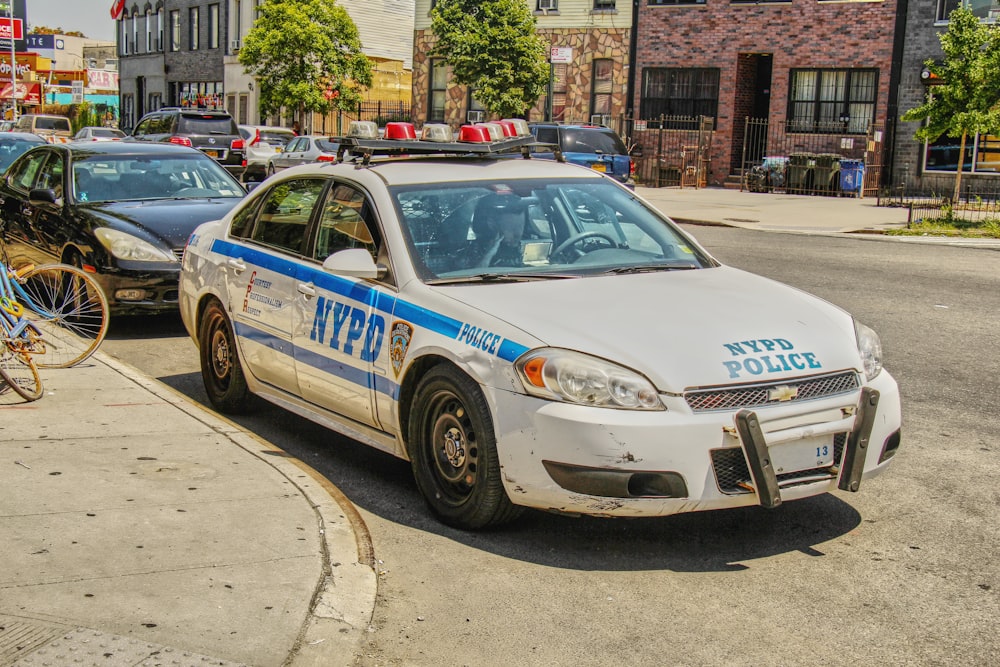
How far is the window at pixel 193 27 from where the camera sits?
59.2m

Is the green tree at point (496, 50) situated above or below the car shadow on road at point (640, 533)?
above

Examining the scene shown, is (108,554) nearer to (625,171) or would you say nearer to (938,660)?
(938,660)

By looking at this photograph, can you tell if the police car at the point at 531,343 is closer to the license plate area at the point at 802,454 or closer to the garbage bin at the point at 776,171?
the license plate area at the point at 802,454

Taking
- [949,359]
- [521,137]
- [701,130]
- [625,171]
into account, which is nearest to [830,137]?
[701,130]

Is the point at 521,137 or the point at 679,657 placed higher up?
the point at 521,137

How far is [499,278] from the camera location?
5820 millimetres

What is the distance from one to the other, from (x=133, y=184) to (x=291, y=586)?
26.6ft

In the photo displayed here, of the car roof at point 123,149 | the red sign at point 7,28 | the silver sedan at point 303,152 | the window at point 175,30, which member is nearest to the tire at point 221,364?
the car roof at point 123,149

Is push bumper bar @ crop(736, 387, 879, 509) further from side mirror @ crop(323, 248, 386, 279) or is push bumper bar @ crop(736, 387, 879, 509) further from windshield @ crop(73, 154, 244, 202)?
windshield @ crop(73, 154, 244, 202)

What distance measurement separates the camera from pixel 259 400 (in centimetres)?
773

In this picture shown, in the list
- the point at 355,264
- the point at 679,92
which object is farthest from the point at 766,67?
the point at 355,264

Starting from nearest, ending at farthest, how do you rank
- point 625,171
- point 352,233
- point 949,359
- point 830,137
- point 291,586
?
point 291,586, point 352,233, point 949,359, point 625,171, point 830,137

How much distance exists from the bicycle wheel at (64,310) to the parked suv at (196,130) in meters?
21.3

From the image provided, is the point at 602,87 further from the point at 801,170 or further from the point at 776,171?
the point at 801,170
